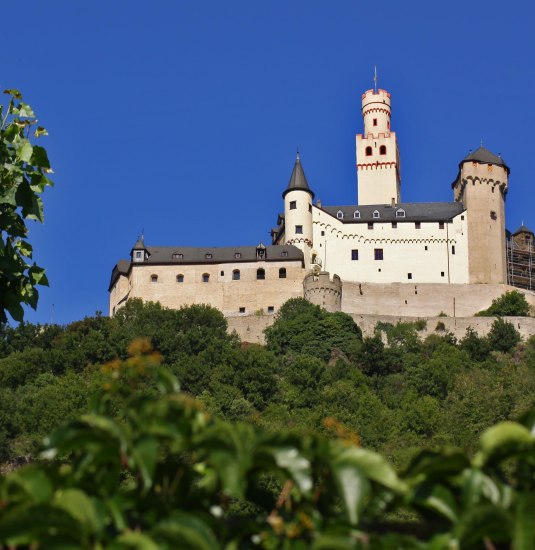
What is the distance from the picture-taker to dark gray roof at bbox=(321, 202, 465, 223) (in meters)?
75.9

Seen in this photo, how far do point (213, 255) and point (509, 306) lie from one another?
2023 cm

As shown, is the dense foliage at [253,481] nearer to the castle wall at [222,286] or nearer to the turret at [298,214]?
the castle wall at [222,286]

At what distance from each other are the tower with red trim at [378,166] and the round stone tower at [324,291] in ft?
46.3

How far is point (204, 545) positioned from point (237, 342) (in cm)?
6357

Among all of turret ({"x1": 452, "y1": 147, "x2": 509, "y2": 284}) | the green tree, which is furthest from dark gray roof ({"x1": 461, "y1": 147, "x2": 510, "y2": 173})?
the green tree

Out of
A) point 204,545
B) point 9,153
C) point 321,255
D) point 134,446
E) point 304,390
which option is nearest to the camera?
point 204,545

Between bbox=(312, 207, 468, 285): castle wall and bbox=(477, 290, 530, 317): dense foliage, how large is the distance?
10.8 feet

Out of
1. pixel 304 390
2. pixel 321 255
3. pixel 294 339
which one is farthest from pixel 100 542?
pixel 321 255

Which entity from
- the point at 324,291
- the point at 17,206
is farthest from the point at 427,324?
the point at 17,206

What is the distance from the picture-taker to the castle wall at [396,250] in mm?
73625

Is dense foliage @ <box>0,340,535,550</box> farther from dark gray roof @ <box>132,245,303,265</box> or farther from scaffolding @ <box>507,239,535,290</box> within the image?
scaffolding @ <box>507,239,535,290</box>

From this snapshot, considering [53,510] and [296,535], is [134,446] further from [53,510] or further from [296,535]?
[296,535]

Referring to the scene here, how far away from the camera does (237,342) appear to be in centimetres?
6731

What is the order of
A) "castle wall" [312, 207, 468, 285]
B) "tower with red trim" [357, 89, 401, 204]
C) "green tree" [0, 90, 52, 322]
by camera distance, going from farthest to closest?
1. "tower with red trim" [357, 89, 401, 204]
2. "castle wall" [312, 207, 468, 285]
3. "green tree" [0, 90, 52, 322]
